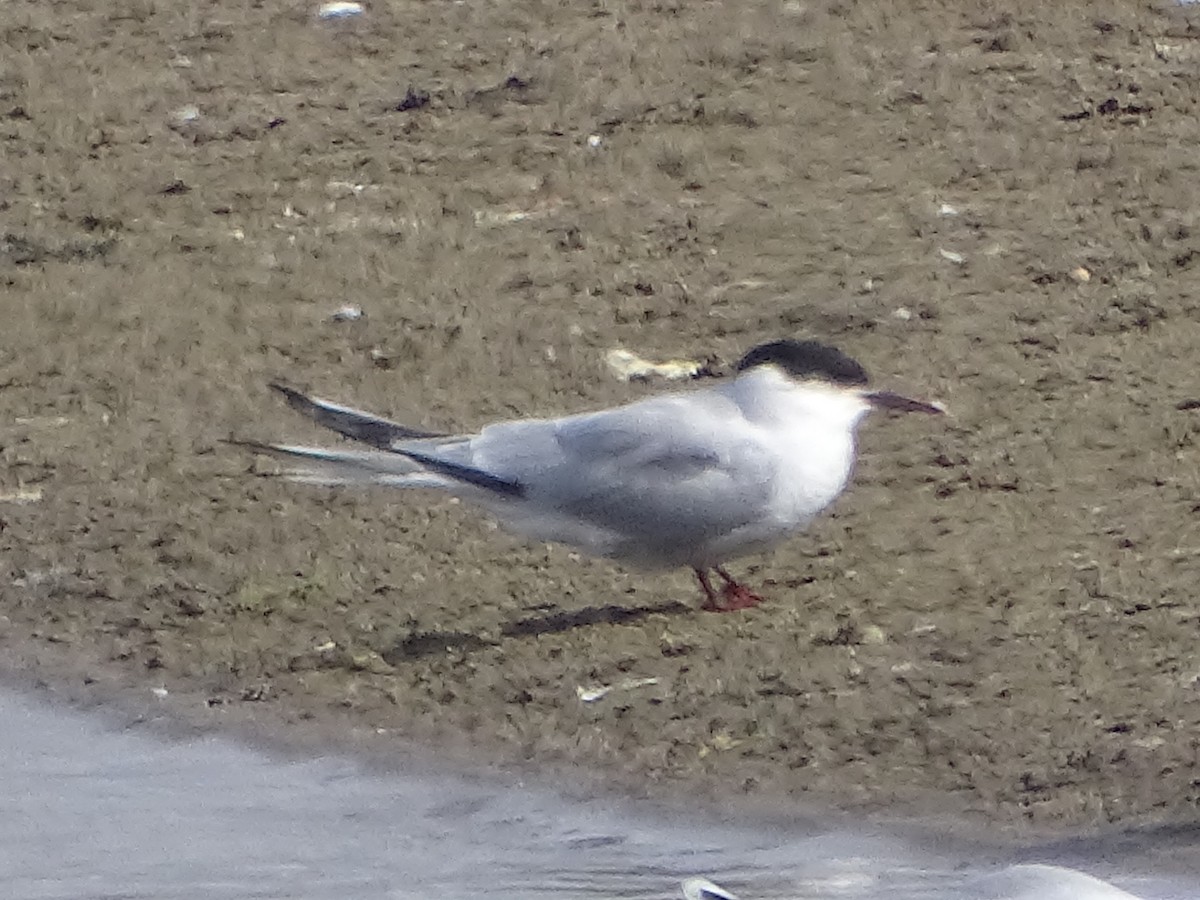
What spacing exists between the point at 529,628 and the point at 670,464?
1.47 ft

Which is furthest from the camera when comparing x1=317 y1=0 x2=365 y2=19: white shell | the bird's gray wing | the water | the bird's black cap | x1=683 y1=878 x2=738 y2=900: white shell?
x1=317 y1=0 x2=365 y2=19: white shell

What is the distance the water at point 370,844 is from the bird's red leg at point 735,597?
34.9 inches

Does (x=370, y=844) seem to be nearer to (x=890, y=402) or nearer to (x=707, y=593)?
Result: (x=707, y=593)

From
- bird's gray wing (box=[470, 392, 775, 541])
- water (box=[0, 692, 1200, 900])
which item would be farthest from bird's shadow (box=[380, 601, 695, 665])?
water (box=[0, 692, 1200, 900])

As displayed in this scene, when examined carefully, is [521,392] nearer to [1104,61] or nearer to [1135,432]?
[1135,432]

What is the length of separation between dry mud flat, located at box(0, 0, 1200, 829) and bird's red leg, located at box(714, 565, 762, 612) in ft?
0.20

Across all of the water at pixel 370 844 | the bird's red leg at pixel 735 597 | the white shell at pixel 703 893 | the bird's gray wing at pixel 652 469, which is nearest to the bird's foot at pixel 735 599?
the bird's red leg at pixel 735 597

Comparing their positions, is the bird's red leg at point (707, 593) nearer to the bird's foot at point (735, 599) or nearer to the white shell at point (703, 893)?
the bird's foot at point (735, 599)

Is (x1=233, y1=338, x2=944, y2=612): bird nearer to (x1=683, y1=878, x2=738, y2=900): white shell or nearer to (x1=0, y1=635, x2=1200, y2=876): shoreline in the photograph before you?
(x1=0, y1=635, x2=1200, y2=876): shoreline

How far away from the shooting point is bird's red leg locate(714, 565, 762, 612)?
18.2ft

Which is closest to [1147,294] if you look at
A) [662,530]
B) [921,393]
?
[921,393]

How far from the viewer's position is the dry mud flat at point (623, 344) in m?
5.14

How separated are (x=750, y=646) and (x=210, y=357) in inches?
87.4

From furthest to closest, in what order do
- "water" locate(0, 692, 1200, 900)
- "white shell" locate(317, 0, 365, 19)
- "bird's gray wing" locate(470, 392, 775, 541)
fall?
1. "white shell" locate(317, 0, 365, 19)
2. "bird's gray wing" locate(470, 392, 775, 541)
3. "water" locate(0, 692, 1200, 900)
